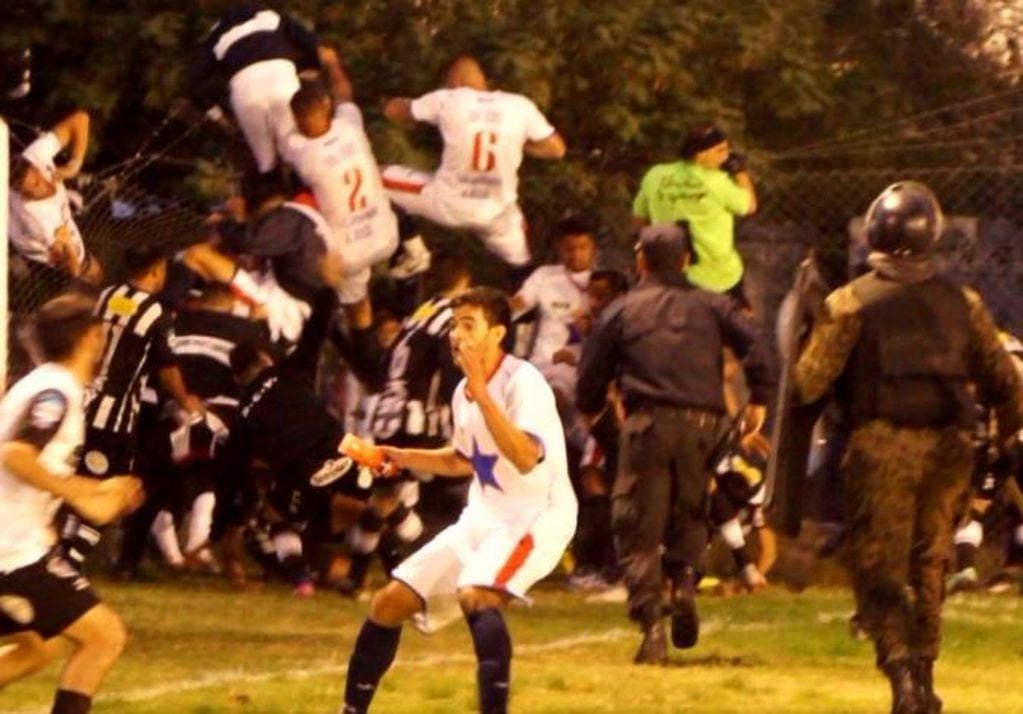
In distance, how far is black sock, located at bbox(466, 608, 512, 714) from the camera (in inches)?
425

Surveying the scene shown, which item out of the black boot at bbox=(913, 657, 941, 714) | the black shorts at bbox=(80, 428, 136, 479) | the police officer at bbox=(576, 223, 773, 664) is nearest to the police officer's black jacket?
the police officer at bbox=(576, 223, 773, 664)

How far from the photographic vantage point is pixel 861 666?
14336 millimetres

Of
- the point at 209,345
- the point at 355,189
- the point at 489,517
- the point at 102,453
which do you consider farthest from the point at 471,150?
the point at 489,517

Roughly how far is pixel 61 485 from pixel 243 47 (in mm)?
7271

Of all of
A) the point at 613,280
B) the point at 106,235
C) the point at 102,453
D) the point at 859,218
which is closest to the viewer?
the point at 102,453

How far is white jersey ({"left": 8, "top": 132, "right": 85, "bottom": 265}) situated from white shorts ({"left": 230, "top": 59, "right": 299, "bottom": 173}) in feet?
3.58

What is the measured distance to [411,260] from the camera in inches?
723

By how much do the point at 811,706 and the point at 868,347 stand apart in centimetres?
180

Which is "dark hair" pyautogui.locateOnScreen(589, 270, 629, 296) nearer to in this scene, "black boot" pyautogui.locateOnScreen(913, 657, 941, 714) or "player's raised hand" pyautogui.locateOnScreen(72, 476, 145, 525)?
"black boot" pyautogui.locateOnScreen(913, 657, 941, 714)

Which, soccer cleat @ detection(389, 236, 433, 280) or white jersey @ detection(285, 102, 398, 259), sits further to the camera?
soccer cleat @ detection(389, 236, 433, 280)

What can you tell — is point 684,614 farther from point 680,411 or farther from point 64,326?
point 64,326

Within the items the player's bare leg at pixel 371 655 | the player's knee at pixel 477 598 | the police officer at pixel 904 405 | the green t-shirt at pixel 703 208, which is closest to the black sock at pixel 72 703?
the player's bare leg at pixel 371 655

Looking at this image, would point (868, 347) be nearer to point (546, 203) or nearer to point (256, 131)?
point (256, 131)

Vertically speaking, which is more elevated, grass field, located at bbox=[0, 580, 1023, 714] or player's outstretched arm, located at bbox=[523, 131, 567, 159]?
player's outstretched arm, located at bbox=[523, 131, 567, 159]
